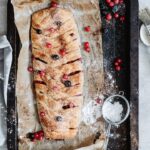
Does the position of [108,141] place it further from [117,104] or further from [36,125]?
[36,125]

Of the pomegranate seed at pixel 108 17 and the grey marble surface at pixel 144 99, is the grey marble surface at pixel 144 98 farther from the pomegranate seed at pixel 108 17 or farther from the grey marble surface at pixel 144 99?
the pomegranate seed at pixel 108 17

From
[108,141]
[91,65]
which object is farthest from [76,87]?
[108,141]

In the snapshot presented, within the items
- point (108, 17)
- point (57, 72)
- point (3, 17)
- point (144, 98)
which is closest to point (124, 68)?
point (144, 98)

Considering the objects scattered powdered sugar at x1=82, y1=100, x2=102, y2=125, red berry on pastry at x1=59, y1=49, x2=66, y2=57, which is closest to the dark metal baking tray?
scattered powdered sugar at x1=82, y1=100, x2=102, y2=125

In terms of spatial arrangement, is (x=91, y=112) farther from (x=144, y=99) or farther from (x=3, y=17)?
(x=3, y=17)

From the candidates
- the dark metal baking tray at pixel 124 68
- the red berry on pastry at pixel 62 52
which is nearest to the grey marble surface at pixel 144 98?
the dark metal baking tray at pixel 124 68

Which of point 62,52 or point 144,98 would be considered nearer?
point 62,52
